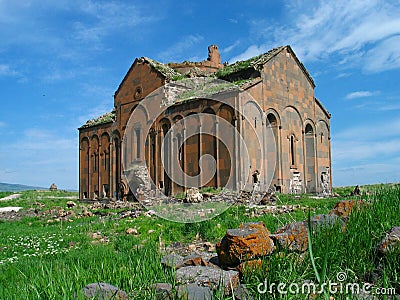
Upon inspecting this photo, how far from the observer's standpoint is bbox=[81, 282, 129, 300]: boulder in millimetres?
3891

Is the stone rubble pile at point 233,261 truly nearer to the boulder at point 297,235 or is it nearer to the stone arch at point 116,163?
the boulder at point 297,235

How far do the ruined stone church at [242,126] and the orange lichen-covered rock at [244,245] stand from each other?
12170 millimetres

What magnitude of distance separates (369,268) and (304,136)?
653 inches

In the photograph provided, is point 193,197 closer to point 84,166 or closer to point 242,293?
point 242,293

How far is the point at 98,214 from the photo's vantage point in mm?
15516


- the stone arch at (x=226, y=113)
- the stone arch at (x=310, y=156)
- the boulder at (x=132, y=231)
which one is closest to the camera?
the boulder at (x=132, y=231)

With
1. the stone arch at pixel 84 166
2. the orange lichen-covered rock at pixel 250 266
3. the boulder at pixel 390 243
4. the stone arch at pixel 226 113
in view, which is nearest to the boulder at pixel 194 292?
the orange lichen-covered rock at pixel 250 266

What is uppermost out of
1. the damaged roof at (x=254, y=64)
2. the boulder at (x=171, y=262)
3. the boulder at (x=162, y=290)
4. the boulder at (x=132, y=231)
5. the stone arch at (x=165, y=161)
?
the damaged roof at (x=254, y=64)

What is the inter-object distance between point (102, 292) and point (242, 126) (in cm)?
1383

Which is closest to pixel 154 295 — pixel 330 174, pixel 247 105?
pixel 247 105

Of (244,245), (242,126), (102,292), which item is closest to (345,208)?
(244,245)

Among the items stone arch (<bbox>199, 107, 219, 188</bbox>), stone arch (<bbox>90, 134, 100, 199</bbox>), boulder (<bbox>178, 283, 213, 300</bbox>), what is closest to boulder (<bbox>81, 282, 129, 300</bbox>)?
boulder (<bbox>178, 283, 213, 300</bbox>)

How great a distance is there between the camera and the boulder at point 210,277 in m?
4.24

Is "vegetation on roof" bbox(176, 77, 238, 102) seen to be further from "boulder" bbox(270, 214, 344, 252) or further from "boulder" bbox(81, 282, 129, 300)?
"boulder" bbox(81, 282, 129, 300)
